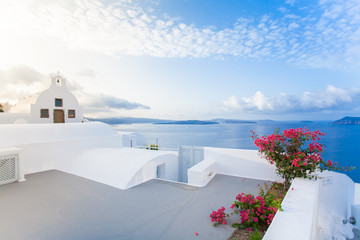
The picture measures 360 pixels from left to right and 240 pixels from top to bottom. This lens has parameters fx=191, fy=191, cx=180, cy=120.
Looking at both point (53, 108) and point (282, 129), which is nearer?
point (282, 129)

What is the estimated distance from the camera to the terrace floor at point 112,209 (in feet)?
9.55

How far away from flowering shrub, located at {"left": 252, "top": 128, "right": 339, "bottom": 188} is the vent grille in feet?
21.8

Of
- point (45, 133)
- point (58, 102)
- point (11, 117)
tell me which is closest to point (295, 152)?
point (45, 133)

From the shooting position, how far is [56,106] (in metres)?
12.3

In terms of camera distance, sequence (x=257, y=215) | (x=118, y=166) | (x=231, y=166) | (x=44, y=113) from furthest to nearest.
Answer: (x=44, y=113) < (x=231, y=166) < (x=118, y=166) < (x=257, y=215)

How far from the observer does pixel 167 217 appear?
11.0ft

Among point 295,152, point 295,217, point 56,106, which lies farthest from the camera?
point 56,106

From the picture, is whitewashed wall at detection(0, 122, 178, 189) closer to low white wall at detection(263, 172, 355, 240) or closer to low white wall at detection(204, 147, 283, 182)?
low white wall at detection(204, 147, 283, 182)

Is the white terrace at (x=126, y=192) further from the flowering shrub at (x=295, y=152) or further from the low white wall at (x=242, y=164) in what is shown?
the flowering shrub at (x=295, y=152)

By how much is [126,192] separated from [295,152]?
3.92 meters

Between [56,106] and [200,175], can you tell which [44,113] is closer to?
[56,106]

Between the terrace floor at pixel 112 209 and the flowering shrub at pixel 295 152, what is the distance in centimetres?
107

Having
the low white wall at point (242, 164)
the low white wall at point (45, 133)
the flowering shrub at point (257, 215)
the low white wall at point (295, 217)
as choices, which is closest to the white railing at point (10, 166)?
the low white wall at point (45, 133)

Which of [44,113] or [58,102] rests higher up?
[58,102]
